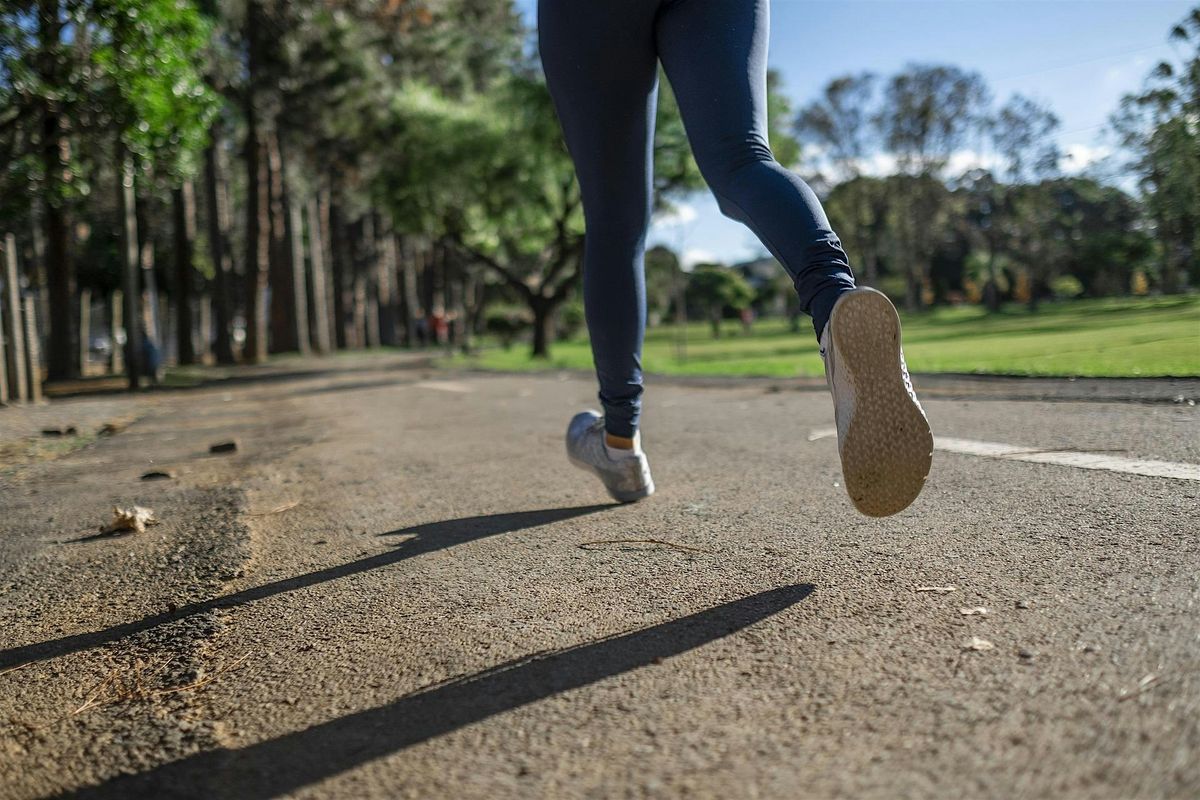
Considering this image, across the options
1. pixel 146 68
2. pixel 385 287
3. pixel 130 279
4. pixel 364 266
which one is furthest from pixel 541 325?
pixel 385 287

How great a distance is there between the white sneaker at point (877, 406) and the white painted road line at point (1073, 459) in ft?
2.73

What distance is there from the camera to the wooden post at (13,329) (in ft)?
30.9

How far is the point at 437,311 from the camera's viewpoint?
47531 mm

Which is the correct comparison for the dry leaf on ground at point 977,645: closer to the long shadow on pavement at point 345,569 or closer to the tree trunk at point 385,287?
the long shadow on pavement at point 345,569

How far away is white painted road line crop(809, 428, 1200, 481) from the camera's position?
2.42 m

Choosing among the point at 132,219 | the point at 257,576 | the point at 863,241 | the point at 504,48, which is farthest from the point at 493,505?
the point at 863,241

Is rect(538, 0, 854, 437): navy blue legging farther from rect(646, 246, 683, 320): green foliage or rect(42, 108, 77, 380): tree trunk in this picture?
rect(42, 108, 77, 380): tree trunk

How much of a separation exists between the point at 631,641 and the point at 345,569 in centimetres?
91

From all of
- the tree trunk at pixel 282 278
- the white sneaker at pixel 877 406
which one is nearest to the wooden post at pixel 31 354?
the white sneaker at pixel 877 406

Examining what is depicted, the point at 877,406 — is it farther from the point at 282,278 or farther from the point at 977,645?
the point at 282,278

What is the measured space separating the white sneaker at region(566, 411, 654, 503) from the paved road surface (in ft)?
0.28

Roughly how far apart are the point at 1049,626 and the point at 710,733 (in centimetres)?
60

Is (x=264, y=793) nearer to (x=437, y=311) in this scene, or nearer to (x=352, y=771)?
(x=352, y=771)

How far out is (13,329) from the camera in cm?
974
